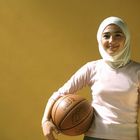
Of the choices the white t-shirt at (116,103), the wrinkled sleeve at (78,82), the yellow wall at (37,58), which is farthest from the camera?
the yellow wall at (37,58)

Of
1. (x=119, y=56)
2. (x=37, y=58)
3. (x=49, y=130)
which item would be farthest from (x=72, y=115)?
(x=37, y=58)

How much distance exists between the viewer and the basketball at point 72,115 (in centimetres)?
146

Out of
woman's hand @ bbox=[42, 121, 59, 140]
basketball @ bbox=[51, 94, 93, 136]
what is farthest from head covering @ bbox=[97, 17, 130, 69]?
woman's hand @ bbox=[42, 121, 59, 140]

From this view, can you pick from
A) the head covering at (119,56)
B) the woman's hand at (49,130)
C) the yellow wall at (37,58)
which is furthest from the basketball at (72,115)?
the yellow wall at (37,58)

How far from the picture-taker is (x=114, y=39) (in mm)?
1507

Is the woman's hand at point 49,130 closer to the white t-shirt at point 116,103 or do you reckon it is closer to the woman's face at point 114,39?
the white t-shirt at point 116,103

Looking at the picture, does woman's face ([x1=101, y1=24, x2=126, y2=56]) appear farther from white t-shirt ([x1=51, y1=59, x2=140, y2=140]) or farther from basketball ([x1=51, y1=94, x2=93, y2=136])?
basketball ([x1=51, y1=94, x2=93, y2=136])

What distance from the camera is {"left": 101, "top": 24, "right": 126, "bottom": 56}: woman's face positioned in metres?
1.51

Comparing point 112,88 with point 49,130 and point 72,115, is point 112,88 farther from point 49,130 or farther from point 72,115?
point 49,130

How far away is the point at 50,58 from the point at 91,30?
0.35 metres

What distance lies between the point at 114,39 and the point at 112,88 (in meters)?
0.23

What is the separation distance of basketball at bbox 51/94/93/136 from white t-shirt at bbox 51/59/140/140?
0.04 metres

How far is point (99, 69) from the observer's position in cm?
154

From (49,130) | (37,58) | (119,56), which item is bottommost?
(49,130)
